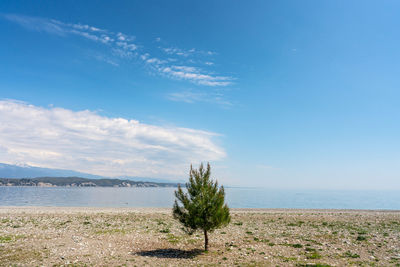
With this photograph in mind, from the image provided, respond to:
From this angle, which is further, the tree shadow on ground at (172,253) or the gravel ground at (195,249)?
the tree shadow on ground at (172,253)

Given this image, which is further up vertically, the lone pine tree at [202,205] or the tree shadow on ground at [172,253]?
the lone pine tree at [202,205]

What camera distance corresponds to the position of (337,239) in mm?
24516

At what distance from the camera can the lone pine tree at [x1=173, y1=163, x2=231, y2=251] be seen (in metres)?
19.1

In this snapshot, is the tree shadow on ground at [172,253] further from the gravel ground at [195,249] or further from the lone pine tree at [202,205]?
the lone pine tree at [202,205]

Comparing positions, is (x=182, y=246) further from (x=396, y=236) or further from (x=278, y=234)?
(x=396, y=236)

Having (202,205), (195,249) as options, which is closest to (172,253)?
(195,249)

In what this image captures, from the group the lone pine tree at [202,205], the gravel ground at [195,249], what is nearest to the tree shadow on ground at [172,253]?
the gravel ground at [195,249]

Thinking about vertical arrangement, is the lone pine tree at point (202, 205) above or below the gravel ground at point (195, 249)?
above

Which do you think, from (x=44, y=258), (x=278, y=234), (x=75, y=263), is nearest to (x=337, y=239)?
(x=278, y=234)

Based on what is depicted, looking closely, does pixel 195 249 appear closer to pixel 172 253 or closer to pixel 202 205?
pixel 172 253

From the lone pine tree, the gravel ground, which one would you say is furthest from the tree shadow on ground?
the lone pine tree

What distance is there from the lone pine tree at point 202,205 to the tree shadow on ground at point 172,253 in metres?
1.31

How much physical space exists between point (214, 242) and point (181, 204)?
5538mm

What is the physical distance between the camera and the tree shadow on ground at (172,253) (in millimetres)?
18938
